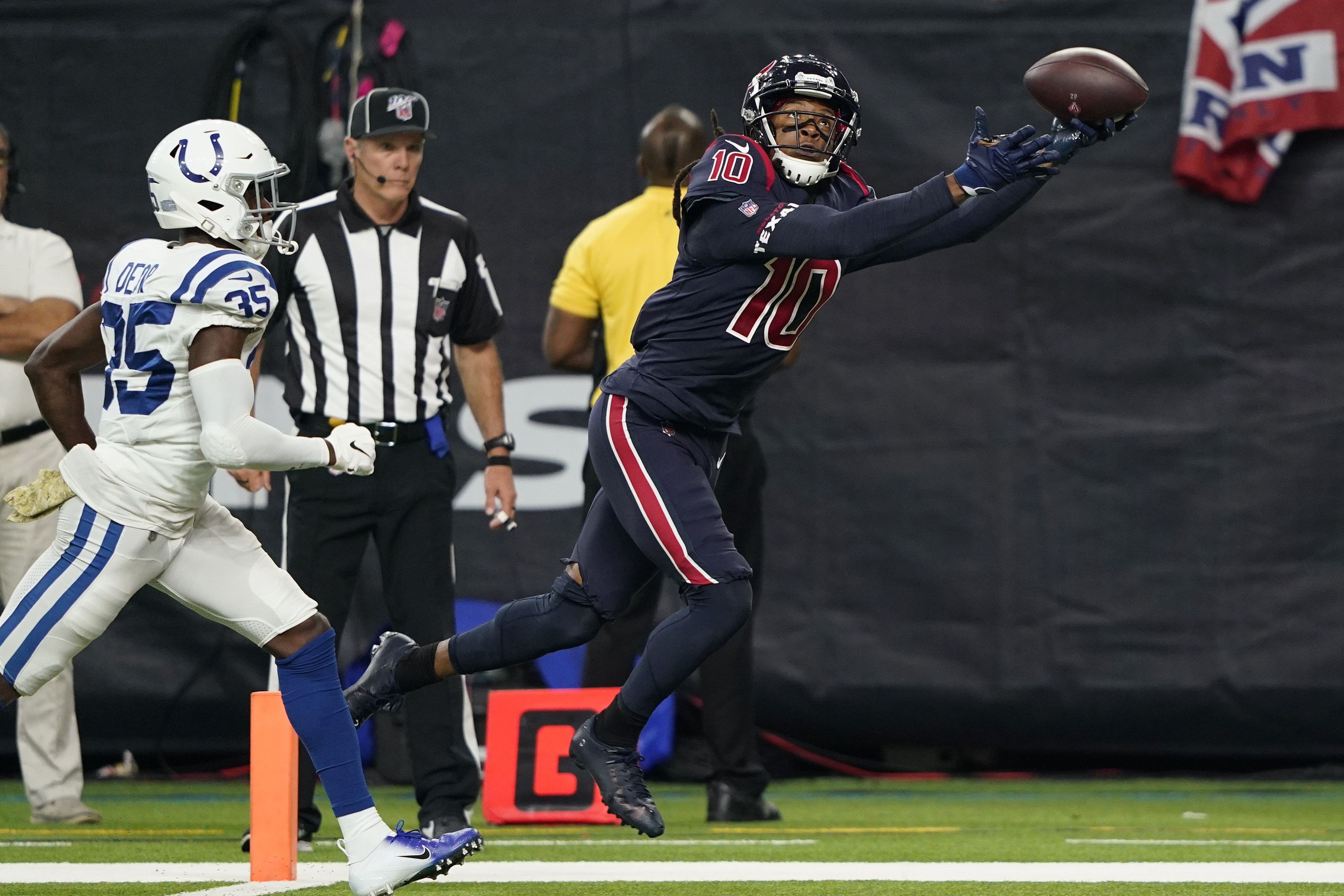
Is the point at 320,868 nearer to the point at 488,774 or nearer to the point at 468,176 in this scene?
the point at 488,774

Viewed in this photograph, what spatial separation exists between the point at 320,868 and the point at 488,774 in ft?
3.02

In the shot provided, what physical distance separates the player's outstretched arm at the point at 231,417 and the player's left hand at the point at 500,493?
4.88ft

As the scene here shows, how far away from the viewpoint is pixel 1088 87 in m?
3.45

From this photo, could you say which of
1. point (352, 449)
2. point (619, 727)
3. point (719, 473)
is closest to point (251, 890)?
point (619, 727)

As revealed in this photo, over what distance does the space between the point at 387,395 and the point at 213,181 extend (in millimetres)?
1208

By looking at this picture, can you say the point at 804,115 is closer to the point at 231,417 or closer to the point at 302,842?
the point at 231,417

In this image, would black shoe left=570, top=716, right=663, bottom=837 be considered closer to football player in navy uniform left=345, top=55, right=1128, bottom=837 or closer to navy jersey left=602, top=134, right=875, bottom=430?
football player in navy uniform left=345, top=55, right=1128, bottom=837

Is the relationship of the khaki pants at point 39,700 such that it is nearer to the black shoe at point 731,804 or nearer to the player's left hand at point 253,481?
the player's left hand at point 253,481

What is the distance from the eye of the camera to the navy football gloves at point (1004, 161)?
338 cm

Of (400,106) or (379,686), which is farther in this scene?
(400,106)

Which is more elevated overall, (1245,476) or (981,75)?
(981,75)

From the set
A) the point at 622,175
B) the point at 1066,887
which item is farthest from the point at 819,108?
the point at 622,175

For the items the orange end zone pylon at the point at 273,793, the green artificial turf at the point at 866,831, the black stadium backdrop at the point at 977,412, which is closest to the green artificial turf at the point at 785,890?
the green artificial turf at the point at 866,831

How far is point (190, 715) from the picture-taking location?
20.1ft
